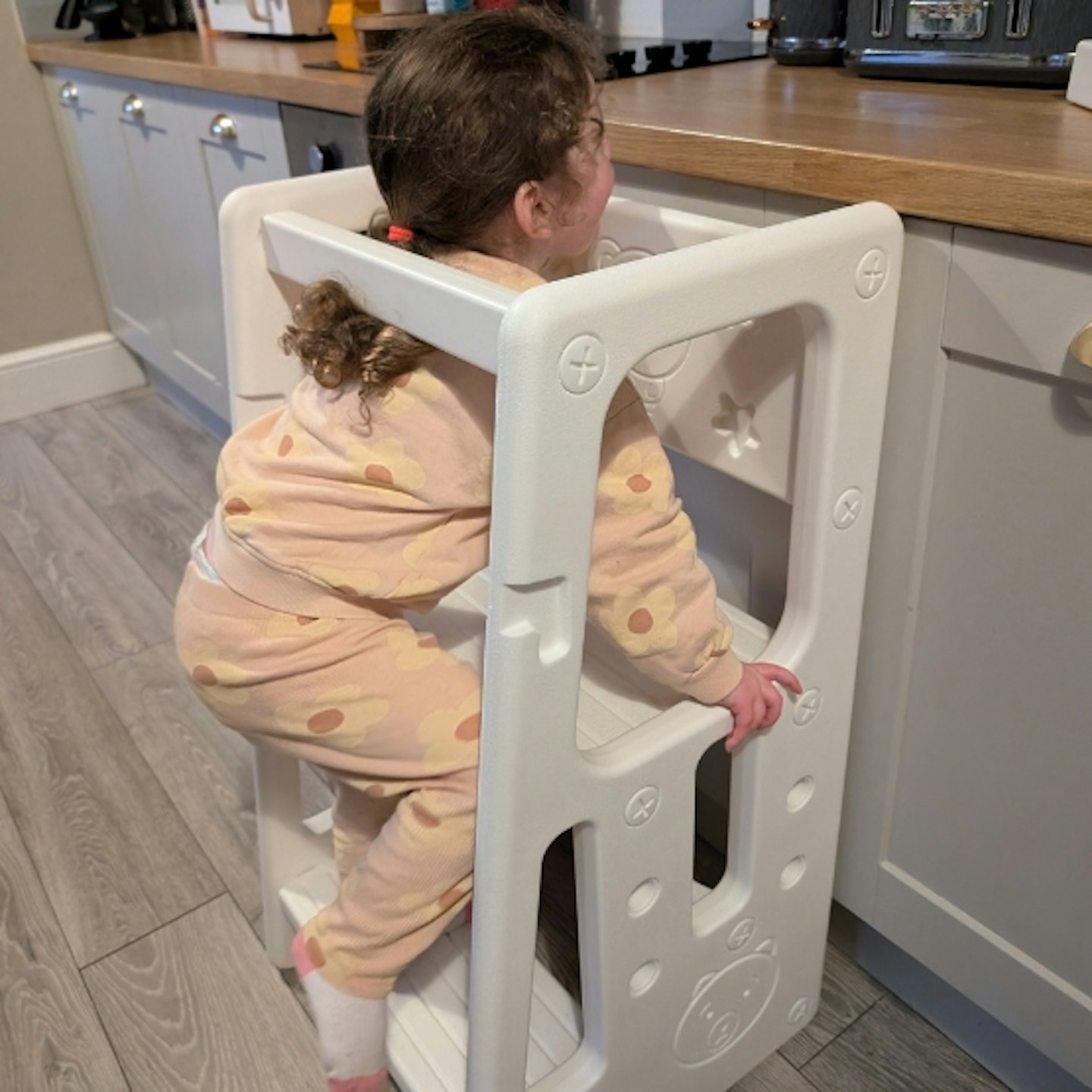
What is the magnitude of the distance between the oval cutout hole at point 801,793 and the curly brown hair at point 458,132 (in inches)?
18.6

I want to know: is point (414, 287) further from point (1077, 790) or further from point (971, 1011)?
point (971, 1011)

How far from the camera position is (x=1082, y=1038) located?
2.77ft

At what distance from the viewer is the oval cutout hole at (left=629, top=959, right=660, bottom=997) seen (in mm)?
844

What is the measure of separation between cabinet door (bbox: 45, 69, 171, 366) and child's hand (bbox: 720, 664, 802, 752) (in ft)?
5.88

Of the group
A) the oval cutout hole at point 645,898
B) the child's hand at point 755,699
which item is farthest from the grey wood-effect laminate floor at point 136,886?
the child's hand at point 755,699

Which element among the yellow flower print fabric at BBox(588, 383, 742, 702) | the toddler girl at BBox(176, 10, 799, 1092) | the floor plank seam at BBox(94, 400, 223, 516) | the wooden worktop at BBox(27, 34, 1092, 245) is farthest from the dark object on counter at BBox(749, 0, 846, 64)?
the floor plank seam at BBox(94, 400, 223, 516)

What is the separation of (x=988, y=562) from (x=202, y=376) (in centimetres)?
178

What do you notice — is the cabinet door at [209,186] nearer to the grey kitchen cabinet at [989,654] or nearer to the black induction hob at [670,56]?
the black induction hob at [670,56]

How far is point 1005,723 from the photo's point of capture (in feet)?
2.63

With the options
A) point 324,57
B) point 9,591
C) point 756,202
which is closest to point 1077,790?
point 756,202

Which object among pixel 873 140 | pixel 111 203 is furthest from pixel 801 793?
pixel 111 203

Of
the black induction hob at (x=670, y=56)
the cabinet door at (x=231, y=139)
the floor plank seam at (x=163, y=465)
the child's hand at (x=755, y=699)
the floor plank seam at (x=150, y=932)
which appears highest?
the black induction hob at (x=670, y=56)

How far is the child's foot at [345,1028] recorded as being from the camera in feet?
2.83

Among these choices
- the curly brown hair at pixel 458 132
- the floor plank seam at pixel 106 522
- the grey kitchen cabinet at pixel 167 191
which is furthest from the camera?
the floor plank seam at pixel 106 522
